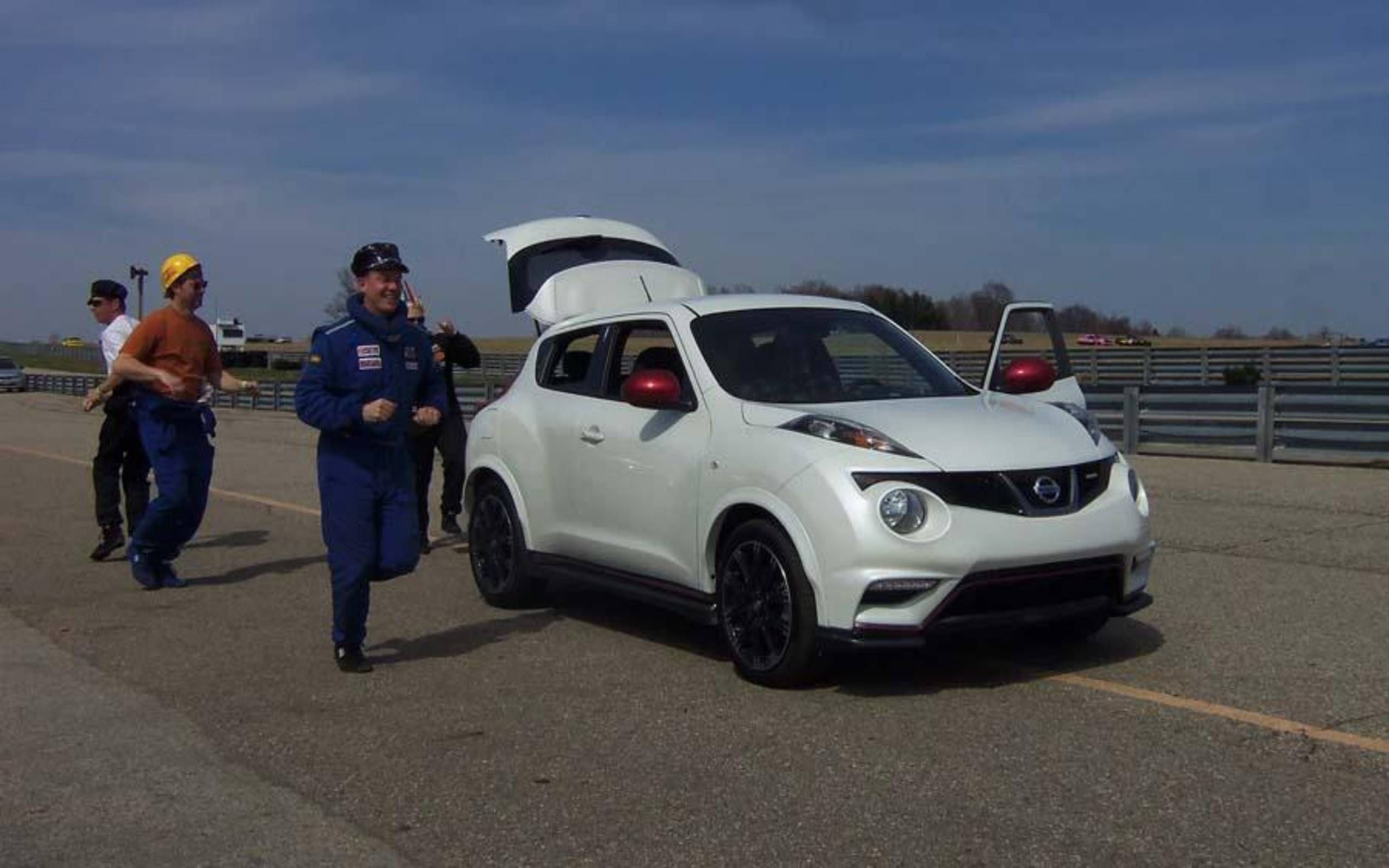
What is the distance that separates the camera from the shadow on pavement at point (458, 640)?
7.39 meters

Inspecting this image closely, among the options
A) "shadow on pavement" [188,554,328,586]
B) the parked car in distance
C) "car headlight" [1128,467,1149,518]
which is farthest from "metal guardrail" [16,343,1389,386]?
the parked car in distance

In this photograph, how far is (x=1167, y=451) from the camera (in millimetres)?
18156

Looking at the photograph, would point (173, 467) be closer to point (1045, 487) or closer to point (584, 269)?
point (584, 269)

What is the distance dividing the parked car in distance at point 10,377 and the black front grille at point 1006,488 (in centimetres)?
5793

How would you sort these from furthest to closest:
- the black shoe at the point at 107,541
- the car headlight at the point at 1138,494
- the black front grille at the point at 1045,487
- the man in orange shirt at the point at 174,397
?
1. the black shoe at the point at 107,541
2. the man in orange shirt at the point at 174,397
3. the car headlight at the point at 1138,494
4. the black front grille at the point at 1045,487

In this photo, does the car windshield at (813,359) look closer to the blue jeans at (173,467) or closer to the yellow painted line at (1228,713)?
the yellow painted line at (1228,713)

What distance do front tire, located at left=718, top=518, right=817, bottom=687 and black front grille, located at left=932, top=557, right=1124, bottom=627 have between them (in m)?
0.55

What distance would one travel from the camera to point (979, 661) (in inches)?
266

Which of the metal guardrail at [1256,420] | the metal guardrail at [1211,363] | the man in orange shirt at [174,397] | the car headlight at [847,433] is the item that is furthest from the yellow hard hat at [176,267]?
the metal guardrail at [1211,363]

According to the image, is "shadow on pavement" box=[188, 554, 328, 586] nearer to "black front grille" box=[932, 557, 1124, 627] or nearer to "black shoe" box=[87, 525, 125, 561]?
"black shoe" box=[87, 525, 125, 561]

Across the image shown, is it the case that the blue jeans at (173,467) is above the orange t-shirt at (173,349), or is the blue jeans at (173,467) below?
below

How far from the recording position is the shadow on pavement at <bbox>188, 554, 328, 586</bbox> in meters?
9.85

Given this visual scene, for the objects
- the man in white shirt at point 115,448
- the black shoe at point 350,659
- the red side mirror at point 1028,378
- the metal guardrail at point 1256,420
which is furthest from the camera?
the metal guardrail at point 1256,420

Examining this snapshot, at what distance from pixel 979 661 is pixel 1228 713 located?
1.27 meters
